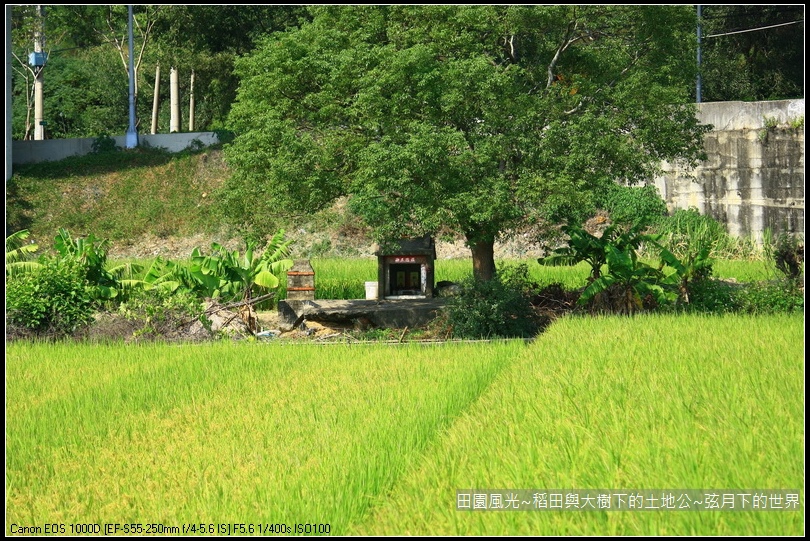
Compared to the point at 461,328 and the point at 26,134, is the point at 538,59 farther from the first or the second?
the point at 26,134

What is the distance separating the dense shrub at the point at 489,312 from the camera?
14.8 meters

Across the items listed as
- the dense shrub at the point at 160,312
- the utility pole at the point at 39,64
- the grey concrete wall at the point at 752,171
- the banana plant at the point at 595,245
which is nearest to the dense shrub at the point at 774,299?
the banana plant at the point at 595,245

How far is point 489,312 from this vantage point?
14.9 metres

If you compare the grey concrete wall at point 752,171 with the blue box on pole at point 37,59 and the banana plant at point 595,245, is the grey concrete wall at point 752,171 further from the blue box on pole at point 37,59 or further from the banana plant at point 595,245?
the blue box on pole at point 37,59

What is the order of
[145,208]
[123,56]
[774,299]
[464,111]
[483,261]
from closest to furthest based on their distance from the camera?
[774,299] → [464,111] → [483,261] → [145,208] → [123,56]

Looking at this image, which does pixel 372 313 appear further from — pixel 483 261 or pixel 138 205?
pixel 138 205

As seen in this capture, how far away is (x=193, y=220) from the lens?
30.7 m

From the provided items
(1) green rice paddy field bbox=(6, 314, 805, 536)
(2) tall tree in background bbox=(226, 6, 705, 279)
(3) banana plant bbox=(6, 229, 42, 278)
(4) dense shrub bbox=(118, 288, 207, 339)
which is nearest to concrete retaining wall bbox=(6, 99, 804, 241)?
(2) tall tree in background bbox=(226, 6, 705, 279)

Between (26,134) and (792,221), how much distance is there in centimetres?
2981

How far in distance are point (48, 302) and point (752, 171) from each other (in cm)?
1780

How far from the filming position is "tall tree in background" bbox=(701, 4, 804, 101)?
30328mm

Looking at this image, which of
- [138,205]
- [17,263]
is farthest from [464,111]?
[138,205]

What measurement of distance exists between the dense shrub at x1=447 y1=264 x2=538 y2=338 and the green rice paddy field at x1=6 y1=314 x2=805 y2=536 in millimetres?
2523

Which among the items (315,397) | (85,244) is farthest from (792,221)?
(315,397)
